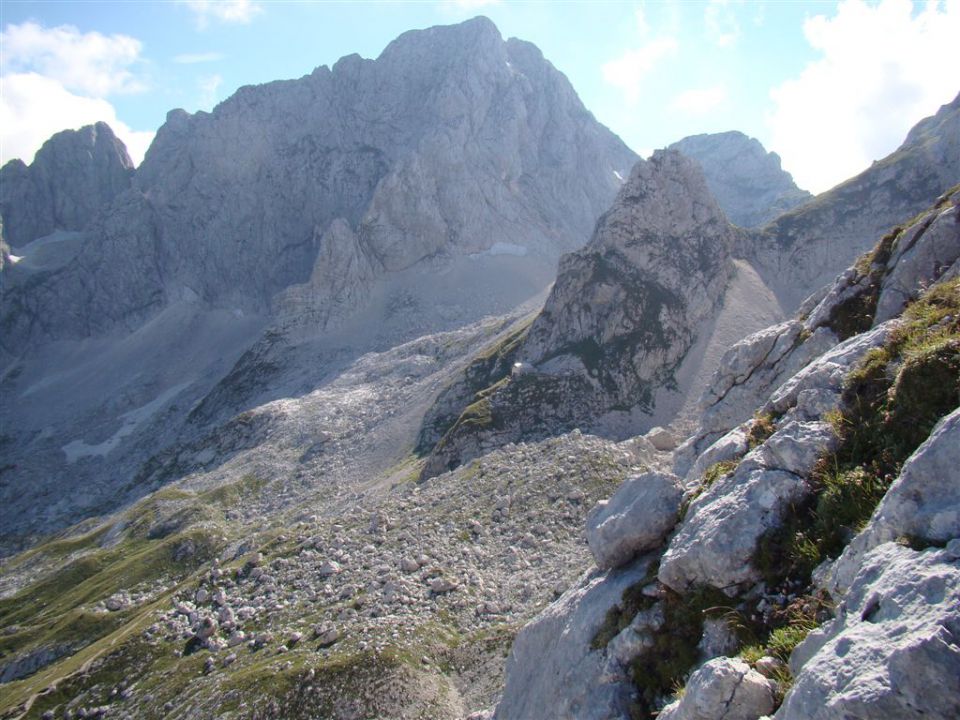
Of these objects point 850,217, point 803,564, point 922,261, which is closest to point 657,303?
point 850,217

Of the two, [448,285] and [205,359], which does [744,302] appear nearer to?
[448,285]

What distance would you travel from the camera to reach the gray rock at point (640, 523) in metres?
14.8

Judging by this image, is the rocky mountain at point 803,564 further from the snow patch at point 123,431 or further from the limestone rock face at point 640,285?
the snow patch at point 123,431

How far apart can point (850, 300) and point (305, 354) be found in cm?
12460

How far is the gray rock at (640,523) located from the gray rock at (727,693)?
5461mm

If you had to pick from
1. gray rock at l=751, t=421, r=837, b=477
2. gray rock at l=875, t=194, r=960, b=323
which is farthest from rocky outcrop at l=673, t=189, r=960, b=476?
gray rock at l=751, t=421, r=837, b=477

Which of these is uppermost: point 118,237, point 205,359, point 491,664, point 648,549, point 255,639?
point 118,237

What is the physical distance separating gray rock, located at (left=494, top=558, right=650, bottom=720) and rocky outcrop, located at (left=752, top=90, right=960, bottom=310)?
92889 mm

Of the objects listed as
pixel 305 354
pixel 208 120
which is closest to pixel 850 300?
pixel 305 354

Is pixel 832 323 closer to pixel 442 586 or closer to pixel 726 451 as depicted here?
pixel 726 451

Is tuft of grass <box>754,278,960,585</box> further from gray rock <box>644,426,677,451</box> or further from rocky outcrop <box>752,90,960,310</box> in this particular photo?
rocky outcrop <box>752,90,960,310</box>

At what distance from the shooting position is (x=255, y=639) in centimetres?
4041

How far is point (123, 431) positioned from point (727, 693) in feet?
513

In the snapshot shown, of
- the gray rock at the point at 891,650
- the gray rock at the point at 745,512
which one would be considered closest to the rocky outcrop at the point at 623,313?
the gray rock at the point at 745,512
